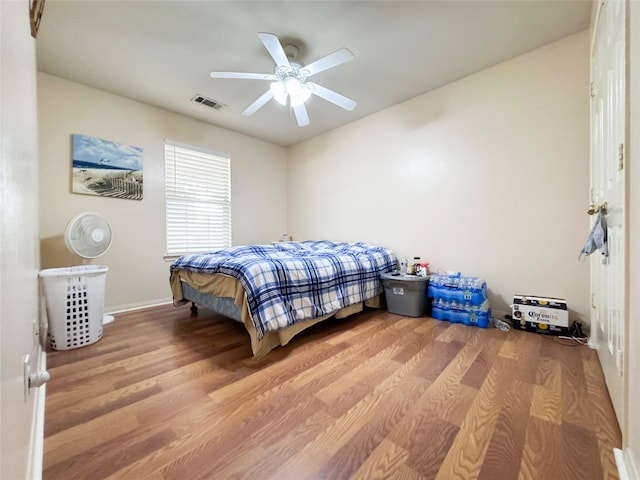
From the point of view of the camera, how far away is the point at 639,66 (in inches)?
29.8

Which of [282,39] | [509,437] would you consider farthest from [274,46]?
[509,437]

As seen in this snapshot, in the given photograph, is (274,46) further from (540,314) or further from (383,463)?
(540,314)

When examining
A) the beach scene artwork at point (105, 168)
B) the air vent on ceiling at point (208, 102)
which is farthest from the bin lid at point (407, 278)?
the beach scene artwork at point (105, 168)

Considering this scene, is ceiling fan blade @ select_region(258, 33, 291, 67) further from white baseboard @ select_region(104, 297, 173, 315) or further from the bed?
white baseboard @ select_region(104, 297, 173, 315)

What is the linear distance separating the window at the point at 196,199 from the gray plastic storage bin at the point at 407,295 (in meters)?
2.50

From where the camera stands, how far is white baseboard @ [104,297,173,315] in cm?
280

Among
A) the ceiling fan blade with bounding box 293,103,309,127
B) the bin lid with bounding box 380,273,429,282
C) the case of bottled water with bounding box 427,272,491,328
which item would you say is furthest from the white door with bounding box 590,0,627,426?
the ceiling fan blade with bounding box 293,103,309,127

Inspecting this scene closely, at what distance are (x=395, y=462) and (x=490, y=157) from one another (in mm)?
2663

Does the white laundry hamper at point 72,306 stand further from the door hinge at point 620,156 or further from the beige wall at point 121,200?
the door hinge at point 620,156

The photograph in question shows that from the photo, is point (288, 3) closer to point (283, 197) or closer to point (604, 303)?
point (604, 303)

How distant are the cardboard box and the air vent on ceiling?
3768mm

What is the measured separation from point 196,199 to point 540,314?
4.00 meters

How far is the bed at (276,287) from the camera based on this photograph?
5.77 ft

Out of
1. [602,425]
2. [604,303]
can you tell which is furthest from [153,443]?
[604,303]
